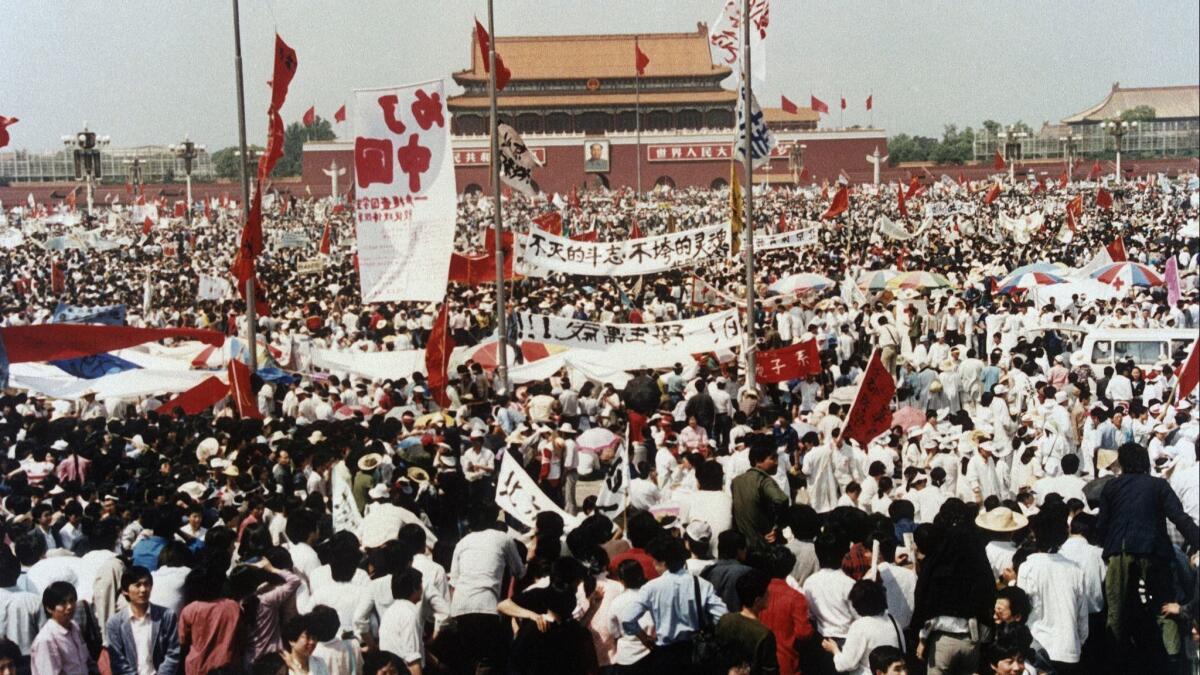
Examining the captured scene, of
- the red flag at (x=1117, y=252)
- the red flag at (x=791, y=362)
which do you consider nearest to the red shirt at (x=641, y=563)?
the red flag at (x=791, y=362)

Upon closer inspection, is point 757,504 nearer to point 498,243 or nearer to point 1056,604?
point 1056,604

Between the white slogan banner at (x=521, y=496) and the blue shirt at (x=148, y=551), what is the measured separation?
1.55m

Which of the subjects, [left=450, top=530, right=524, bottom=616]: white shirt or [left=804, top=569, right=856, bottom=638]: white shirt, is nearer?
[left=804, top=569, right=856, bottom=638]: white shirt

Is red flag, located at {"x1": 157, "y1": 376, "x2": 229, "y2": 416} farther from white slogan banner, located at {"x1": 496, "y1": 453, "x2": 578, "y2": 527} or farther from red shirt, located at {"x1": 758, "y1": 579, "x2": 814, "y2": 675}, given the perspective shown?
red shirt, located at {"x1": 758, "y1": 579, "x2": 814, "y2": 675}

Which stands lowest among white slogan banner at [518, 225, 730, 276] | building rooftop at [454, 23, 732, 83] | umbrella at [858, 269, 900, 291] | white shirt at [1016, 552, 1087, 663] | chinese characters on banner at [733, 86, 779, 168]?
white shirt at [1016, 552, 1087, 663]

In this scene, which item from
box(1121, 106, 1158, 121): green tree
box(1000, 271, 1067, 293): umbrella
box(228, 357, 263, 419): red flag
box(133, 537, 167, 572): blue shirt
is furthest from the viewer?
box(1121, 106, 1158, 121): green tree

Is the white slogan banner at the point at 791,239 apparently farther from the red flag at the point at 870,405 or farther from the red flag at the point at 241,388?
the red flag at the point at 870,405

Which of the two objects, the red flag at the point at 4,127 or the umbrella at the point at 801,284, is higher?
the red flag at the point at 4,127

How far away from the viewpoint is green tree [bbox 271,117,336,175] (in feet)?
265

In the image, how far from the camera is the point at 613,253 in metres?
14.5

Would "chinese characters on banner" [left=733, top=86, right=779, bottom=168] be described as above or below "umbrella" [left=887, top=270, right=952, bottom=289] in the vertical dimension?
above

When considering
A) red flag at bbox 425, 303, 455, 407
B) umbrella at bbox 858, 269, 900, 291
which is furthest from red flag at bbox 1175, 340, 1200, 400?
umbrella at bbox 858, 269, 900, 291

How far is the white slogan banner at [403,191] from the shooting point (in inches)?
410

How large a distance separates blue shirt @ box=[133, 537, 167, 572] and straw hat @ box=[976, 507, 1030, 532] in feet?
11.5
